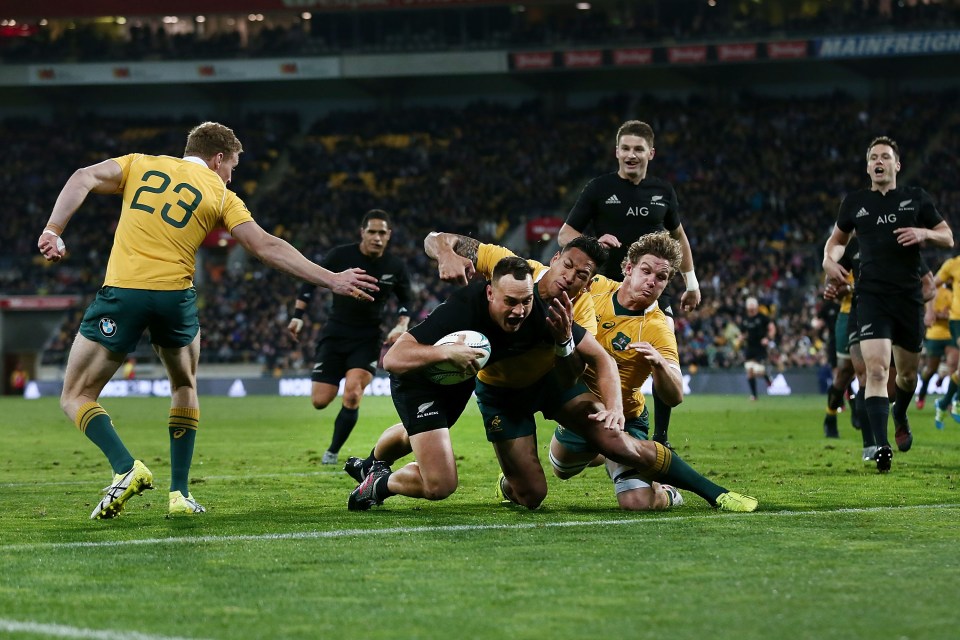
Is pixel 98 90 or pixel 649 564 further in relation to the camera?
pixel 98 90

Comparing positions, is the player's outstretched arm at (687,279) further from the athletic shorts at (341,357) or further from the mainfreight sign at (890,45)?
the mainfreight sign at (890,45)

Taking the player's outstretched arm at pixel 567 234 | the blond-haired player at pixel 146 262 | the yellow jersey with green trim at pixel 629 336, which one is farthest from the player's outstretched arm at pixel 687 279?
the blond-haired player at pixel 146 262

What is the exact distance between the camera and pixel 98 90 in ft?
170

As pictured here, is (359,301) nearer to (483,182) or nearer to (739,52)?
(483,182)

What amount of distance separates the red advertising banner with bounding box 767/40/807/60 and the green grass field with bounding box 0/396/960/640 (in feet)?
111

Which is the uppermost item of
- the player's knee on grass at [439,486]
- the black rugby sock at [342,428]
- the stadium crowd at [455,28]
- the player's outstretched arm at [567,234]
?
the stadium crowd at [455,28]

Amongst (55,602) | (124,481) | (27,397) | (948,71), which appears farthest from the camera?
(948,71)

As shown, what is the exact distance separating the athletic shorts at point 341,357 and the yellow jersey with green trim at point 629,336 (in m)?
4.73

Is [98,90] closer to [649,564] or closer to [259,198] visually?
[259,198]

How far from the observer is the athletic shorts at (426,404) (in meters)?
7.78

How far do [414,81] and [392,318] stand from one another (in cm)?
1526

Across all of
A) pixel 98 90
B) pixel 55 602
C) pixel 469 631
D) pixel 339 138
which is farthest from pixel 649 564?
pixel 98 90

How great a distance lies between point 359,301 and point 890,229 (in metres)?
5.08

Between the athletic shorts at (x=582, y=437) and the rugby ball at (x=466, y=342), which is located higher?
the rugby ball at (x=466, y=342)
